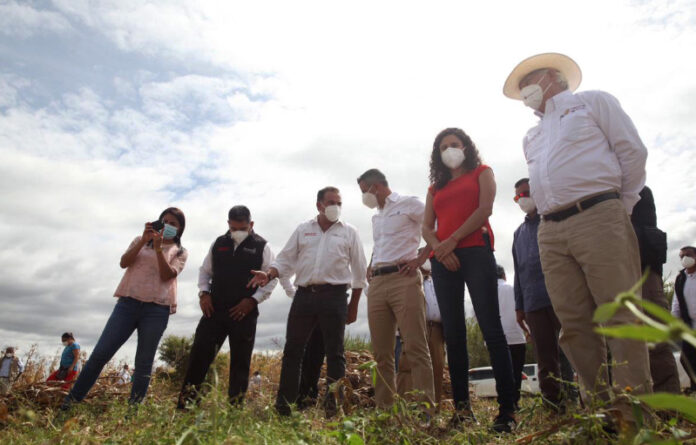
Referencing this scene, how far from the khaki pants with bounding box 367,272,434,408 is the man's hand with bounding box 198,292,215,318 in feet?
5.70

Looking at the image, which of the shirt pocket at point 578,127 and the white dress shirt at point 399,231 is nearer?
the shirt pocket at point 578,127

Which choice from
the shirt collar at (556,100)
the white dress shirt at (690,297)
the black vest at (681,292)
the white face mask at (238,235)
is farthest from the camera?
the black vest at (681,292)

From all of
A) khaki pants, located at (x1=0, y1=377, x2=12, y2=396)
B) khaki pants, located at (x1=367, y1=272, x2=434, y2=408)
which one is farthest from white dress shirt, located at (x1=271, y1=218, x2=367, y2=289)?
khaki pants, located at (x1=0, y1=377, x2=12, y2=396)

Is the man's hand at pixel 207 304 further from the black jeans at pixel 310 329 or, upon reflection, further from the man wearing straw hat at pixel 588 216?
the man wearing straw hat at pixel 588 216

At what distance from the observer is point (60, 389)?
611 cm

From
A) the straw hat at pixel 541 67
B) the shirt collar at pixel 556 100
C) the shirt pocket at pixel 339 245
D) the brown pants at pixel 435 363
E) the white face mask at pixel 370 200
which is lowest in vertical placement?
the brown pants at pixel 435 363

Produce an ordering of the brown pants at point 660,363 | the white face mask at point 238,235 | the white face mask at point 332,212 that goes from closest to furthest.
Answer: the brown pants at point 660,363
the white face mask at point 332,212
the white face mask at point 238,235

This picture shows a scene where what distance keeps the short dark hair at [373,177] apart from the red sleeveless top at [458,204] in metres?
0.97

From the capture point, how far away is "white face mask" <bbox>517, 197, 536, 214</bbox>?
5.11 m

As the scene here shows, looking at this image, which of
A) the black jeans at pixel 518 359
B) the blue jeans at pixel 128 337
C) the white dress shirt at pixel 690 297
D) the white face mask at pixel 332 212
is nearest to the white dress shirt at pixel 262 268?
the blue jeans at pixel 128 337

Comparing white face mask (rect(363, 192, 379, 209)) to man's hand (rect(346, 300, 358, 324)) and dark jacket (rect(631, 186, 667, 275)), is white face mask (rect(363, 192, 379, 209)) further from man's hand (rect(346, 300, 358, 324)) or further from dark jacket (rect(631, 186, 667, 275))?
dark jacket (rect(631, 186, 667, 275))

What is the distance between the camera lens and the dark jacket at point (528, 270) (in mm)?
4590

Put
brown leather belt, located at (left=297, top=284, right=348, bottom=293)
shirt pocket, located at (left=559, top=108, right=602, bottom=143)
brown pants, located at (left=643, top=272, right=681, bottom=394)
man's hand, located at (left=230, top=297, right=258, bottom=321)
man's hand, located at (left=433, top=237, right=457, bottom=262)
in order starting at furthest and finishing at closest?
man's hand, located at (left=230, top=297, right=258, bottom=321) < brown leather belt, located at (left=297, top=284, right=348, bottom=293) < brown pants, located at (left=643, top=272, right=681, bottom=394) < man's hand, located at (left=433, top=237, right=457, bottom=262) < shirt pocket, located at (left=559, top=108, right=602, bottom=143)

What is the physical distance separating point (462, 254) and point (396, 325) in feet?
3.70
